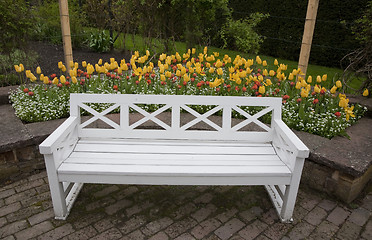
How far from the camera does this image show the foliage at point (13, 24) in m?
4.69

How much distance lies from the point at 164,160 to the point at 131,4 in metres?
5.78

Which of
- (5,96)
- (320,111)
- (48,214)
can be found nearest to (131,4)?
(5,96)

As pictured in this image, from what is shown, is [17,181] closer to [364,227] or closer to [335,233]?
[335,233]

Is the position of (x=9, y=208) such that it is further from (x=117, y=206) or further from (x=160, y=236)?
(x=160, y=236)

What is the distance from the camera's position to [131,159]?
2.64 m

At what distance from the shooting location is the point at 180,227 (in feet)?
8.48

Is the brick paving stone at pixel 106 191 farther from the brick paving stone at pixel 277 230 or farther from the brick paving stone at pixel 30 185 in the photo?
the brick paving stone at pixel 277 230

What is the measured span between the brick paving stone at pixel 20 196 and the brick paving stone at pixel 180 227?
1.39 meters

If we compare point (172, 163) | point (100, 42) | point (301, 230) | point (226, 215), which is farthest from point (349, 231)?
point (100, 42)

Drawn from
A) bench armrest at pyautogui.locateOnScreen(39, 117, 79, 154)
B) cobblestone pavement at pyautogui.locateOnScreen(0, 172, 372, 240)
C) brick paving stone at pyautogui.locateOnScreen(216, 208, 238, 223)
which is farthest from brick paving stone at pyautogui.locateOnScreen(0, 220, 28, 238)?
brick paving stone at pyautogui.locateOnScreen(216, 208, 238, 223)

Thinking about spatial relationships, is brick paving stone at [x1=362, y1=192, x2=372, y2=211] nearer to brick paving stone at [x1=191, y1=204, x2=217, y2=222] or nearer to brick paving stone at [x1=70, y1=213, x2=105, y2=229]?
brick paving stone at [x1=191, y1=204, x2=217, y2=222]

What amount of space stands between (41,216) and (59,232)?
30 cm

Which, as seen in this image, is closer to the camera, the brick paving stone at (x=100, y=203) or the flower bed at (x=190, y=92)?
the brick paving stone at (x=100, y=203)

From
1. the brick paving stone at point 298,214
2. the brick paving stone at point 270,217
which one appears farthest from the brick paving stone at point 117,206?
the brick paving stone at point 298,214
